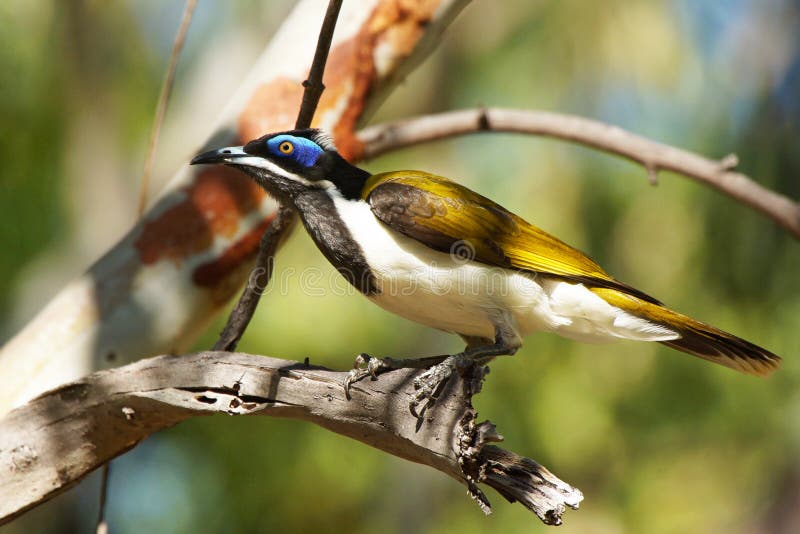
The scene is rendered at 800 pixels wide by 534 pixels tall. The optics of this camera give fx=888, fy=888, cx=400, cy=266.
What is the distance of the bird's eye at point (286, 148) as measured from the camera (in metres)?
3.74

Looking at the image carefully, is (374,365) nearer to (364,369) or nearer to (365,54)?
(364,369)

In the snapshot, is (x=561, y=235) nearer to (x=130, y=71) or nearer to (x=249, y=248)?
(x=130, y=71)

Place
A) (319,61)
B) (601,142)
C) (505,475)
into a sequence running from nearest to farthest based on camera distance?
1. (505,475)
2. (319,61)
3. (601,142)

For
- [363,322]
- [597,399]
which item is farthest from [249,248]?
[597,399]

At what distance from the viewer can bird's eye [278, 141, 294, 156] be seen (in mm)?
3740

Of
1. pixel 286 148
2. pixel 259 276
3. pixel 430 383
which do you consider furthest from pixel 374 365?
pixel 286 148

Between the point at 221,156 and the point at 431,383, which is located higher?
the point at 221,156

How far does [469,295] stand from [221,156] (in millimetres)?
1159

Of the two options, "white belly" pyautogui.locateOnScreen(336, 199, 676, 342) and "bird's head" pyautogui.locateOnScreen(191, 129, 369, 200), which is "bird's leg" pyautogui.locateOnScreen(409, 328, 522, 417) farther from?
"bird's head" pyautogui.locateOnScreen(191, 129, 369, 200)

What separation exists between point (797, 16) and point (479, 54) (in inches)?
149

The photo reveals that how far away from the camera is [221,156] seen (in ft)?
11.9

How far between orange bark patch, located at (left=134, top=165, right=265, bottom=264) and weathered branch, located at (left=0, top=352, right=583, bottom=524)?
0.98m

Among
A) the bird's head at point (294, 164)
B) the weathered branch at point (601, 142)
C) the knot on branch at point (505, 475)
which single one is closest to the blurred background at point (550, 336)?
the weathered branch at point (601, 142)

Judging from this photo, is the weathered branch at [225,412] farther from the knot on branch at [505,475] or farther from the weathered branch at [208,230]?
the weathered branch at [208,230]
